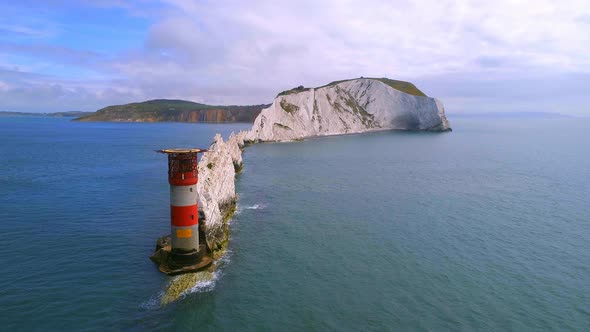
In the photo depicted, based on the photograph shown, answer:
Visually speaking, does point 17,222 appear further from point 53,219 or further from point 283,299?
point 283,299

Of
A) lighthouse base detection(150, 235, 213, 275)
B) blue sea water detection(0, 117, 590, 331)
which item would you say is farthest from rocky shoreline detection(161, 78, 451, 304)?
blue sea water detection(0, 117, 590, 331)

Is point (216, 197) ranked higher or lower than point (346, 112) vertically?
lower

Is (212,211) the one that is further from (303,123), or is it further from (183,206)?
(303,123)

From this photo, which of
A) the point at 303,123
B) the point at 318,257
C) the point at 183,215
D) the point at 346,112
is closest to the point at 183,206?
the point at 183,215

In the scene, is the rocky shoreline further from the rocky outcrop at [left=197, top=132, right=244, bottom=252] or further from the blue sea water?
the blue sea water

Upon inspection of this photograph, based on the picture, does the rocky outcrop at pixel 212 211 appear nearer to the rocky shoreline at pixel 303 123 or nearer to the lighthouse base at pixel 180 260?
the rocky shoreline at pixel 303 123
